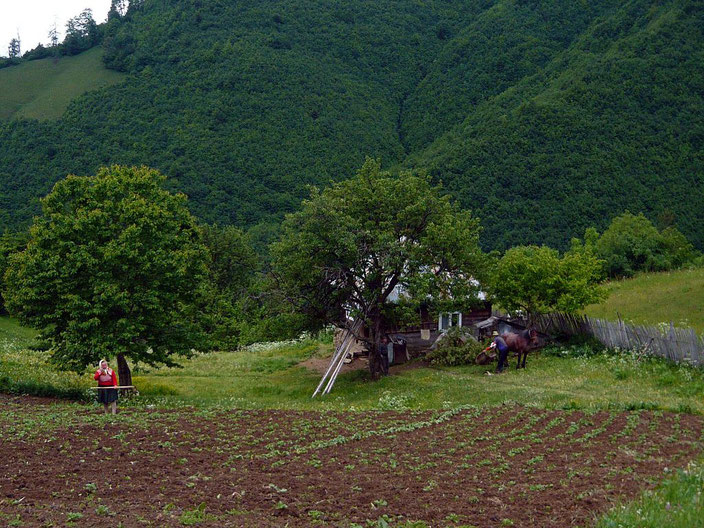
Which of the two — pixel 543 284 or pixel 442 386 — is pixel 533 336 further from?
pixel 442 386

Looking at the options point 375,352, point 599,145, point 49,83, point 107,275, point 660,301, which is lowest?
point 375,352

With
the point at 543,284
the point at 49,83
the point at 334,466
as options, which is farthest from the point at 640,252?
the point at 49,83

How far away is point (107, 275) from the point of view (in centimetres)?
2853

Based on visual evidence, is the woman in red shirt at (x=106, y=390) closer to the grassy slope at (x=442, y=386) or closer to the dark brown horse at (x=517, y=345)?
the grassy slope at (x=442, y=386)

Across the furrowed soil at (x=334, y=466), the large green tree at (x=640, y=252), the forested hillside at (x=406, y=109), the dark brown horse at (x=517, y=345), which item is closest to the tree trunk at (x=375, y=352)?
the dark brown horse at (x=517, y=345)

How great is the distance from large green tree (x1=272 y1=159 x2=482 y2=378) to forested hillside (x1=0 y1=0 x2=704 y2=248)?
161ft

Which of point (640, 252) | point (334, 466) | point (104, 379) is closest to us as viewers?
point (334, 466)

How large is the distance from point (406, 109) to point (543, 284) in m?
123

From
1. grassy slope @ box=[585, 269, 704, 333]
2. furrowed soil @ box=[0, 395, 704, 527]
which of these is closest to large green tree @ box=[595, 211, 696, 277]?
grassy slope @ box=[585, 269, 704, 333]

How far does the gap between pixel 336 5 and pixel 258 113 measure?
63.7 meters

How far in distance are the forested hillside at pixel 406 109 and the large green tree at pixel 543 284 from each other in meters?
47.2

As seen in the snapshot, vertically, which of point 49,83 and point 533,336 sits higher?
point 49,83

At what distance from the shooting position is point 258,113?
132 meters

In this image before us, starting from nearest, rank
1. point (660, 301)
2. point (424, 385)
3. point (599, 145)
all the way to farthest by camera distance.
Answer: point (424, 385)
point (660, 301)
point (599, 145)
